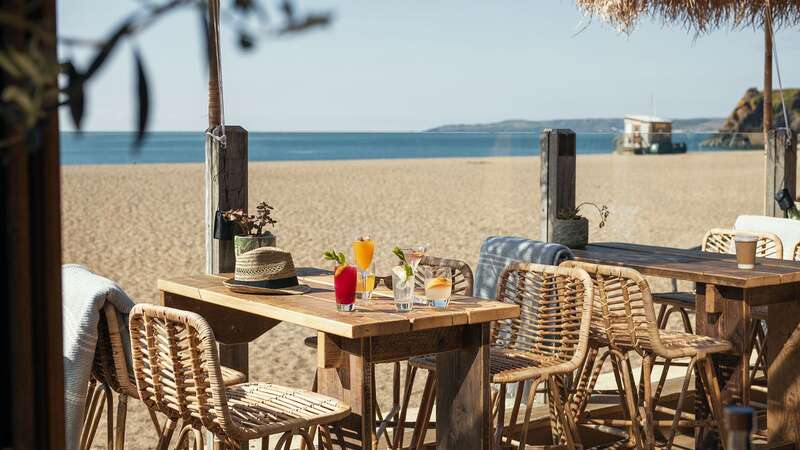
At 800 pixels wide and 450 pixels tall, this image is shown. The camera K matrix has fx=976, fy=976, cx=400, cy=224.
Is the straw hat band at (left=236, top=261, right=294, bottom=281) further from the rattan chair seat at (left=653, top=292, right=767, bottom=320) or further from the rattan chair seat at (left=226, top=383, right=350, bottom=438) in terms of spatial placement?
the rattan chair seat at (left=653, top=292, right=767, bottom=320)

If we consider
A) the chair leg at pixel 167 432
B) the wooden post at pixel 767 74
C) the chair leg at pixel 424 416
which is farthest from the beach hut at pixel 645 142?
the chair leg at pixel 167 432

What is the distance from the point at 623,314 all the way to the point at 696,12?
2.42m

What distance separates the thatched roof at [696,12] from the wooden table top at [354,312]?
2.56 m

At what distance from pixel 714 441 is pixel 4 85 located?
9.99 feet

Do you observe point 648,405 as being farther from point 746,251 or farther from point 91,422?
point 91,422

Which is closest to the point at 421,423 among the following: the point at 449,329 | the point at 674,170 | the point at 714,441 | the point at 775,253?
the point at 449,329

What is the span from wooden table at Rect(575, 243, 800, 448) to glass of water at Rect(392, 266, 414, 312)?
52.6 inches

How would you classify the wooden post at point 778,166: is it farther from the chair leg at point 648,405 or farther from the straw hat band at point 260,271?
the straw hat band at point 260,271

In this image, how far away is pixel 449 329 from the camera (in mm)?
2660

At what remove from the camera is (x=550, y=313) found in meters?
3.21

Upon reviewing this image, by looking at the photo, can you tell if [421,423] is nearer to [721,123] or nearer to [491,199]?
[491,199]

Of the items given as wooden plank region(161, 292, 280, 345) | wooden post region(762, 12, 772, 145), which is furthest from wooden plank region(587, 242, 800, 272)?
wooden post region(762, 12, 772, 145)

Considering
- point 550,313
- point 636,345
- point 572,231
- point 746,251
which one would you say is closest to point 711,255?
point 746,251

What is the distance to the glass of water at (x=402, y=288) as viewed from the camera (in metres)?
2.62
